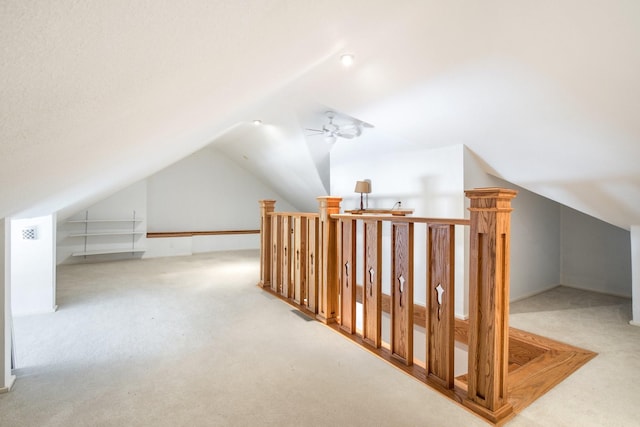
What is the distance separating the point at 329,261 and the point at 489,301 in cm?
158

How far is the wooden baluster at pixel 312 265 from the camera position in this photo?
11.0 ft

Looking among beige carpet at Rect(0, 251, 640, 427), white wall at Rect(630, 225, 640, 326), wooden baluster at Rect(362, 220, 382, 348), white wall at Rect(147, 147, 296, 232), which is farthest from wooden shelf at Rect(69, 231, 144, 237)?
white wall at Rect(630, 225, 640, 326)

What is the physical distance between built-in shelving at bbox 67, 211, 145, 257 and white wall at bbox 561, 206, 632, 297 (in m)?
7.77

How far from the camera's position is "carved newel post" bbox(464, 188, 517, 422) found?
1.77 m

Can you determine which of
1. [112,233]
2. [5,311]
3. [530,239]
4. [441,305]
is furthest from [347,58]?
[112,233]

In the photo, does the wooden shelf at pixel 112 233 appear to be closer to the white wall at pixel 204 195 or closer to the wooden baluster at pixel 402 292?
the white wall at pixel 204 195

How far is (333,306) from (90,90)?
2797mm

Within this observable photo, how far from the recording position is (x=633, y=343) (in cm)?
290

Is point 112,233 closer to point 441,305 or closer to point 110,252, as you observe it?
A: point 110,252

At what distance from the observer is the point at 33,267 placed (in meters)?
3.34

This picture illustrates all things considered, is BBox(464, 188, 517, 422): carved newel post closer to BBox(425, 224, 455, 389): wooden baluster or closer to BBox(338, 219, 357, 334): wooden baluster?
BBox(425, 224, 455, 389): wooden baluster

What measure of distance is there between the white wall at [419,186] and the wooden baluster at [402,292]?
148 centimetres

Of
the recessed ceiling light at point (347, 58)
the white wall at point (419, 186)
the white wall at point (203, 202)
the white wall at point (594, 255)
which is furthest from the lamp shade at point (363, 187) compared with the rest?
→ the white wall at point (203, 202)

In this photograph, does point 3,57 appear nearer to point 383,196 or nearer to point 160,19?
point 160,19
